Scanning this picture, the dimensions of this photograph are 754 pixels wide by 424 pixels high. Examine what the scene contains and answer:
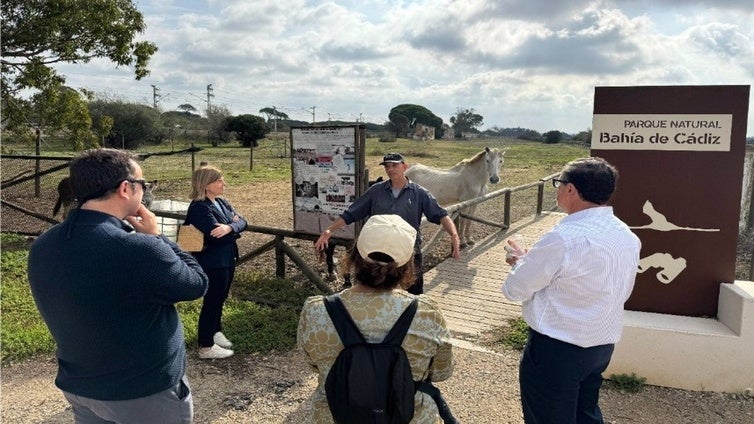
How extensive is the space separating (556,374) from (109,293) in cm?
189

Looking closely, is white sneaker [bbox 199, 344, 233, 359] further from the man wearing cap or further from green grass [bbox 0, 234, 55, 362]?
green grass [bbox 0, 234, 55, 362]

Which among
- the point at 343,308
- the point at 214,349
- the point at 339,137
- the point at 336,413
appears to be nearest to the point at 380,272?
the point at 343,308

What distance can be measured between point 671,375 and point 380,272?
3.17 meters

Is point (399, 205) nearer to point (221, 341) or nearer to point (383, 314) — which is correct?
point (221, 341)

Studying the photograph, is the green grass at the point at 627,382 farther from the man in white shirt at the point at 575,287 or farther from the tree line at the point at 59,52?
the tree line at the point at 59,52

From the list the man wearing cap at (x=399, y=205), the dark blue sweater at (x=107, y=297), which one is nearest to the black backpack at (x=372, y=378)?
the dark blue sweater at (x=107, y=297)

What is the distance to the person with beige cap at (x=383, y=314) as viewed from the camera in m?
1.82

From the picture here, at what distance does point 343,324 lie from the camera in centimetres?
181

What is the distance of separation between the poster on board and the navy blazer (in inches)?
64.9

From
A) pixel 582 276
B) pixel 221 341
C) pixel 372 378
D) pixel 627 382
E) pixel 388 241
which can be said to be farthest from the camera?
pixel 221 341

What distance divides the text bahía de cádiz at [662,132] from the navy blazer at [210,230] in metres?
3.06

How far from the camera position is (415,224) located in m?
4.45

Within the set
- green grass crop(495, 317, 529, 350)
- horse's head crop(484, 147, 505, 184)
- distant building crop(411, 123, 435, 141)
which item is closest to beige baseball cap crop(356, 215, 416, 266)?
green grass crop(495, 317, 529, 350)

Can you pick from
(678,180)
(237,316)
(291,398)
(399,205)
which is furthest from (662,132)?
(237,316)
